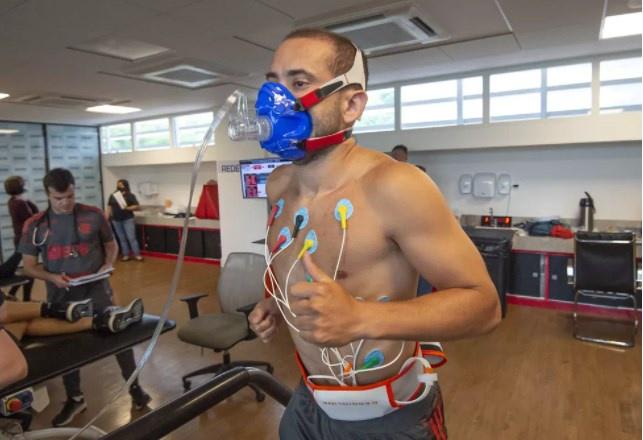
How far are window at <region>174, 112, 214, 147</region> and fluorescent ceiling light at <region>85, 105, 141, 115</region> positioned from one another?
31.0 inches

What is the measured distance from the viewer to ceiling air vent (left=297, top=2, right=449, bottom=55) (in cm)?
290

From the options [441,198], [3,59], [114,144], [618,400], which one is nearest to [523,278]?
[618,400]

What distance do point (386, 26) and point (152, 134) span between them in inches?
238

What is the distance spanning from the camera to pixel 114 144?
8.80 m

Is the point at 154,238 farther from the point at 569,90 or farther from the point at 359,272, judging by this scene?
the point at 359,272

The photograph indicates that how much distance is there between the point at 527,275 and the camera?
4.72 m

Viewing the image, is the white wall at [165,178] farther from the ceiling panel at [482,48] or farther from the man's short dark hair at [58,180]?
the man's short dark hair at [58,180]

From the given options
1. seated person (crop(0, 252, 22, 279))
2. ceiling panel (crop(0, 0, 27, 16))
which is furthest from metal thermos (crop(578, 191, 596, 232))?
seated person (crop(0, 252, 22, 279))

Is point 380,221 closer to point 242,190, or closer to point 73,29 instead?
point 73,29

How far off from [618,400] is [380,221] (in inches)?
110

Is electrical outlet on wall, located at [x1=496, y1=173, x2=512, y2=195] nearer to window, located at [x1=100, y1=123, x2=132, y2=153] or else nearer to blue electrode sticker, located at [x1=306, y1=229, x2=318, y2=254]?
blue electrode sticker, located at [x1=306, y1=229, x2=318, y2=254]

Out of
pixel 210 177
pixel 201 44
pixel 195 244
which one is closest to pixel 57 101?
pixel 210 177

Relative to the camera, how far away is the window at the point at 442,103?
5.01 m

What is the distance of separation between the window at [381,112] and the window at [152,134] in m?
3.86
